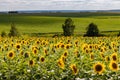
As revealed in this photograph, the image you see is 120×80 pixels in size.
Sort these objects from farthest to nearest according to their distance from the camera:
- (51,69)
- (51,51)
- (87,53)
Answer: (51,51), (87,53), (51,69)

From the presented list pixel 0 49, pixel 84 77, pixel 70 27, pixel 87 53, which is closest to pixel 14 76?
pixel 84 77

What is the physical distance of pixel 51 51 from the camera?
37.5 ft

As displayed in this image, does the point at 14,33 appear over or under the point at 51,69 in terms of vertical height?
under

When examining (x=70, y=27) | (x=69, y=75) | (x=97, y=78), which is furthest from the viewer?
(x=70, y=27)

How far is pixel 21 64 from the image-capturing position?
9.03m

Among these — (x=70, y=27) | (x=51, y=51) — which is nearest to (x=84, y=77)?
(x=51, y=51)

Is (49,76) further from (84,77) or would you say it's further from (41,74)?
(84,77)

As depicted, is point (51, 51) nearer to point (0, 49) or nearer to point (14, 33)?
point (0, 49)

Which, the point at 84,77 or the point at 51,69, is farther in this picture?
the point at 51,69

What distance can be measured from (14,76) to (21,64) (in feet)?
2.24

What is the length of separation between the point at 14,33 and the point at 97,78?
42.8 m

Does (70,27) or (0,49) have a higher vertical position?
(0,49)

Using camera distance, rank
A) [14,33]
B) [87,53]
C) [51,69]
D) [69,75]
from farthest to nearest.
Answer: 1. [14,33]
2. [87,53]
3. [51,69]
4. [69,75]

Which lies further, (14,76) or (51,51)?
(51,51)
